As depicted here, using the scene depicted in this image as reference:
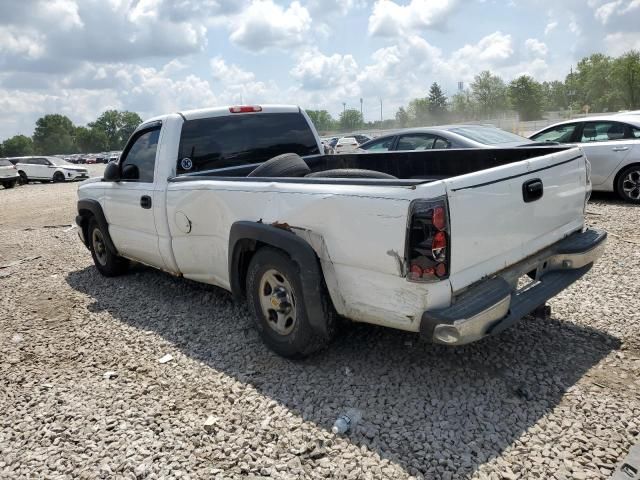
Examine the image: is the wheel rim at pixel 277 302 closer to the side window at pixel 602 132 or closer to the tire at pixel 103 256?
the tire at pixel 103 256

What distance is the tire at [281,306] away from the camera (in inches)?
139

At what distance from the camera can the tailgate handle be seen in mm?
3309

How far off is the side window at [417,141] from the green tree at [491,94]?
348 feet

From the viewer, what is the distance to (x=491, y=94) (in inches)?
4296

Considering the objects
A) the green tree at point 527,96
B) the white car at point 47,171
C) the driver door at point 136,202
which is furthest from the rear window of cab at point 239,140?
the green tree at point 527,96

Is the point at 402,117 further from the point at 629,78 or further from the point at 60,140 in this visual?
the point at 60,140

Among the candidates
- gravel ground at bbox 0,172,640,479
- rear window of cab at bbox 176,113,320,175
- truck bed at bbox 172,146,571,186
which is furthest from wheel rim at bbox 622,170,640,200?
rear window of cab at bbox 176,113,320,175

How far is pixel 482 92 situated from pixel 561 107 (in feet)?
54.4

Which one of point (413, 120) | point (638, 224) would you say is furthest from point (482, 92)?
point (638, 224)

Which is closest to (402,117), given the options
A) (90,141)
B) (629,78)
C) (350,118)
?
(350,118)

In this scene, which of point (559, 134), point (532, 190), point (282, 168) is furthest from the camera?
point (559, 134)

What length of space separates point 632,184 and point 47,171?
2758cm

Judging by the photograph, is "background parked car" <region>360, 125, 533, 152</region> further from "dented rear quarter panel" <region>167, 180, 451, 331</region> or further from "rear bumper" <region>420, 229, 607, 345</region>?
"dented rear quarter panel" <region>167, 180, 451, 331</region>

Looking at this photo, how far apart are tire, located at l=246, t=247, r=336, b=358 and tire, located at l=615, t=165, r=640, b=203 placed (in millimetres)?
7549
